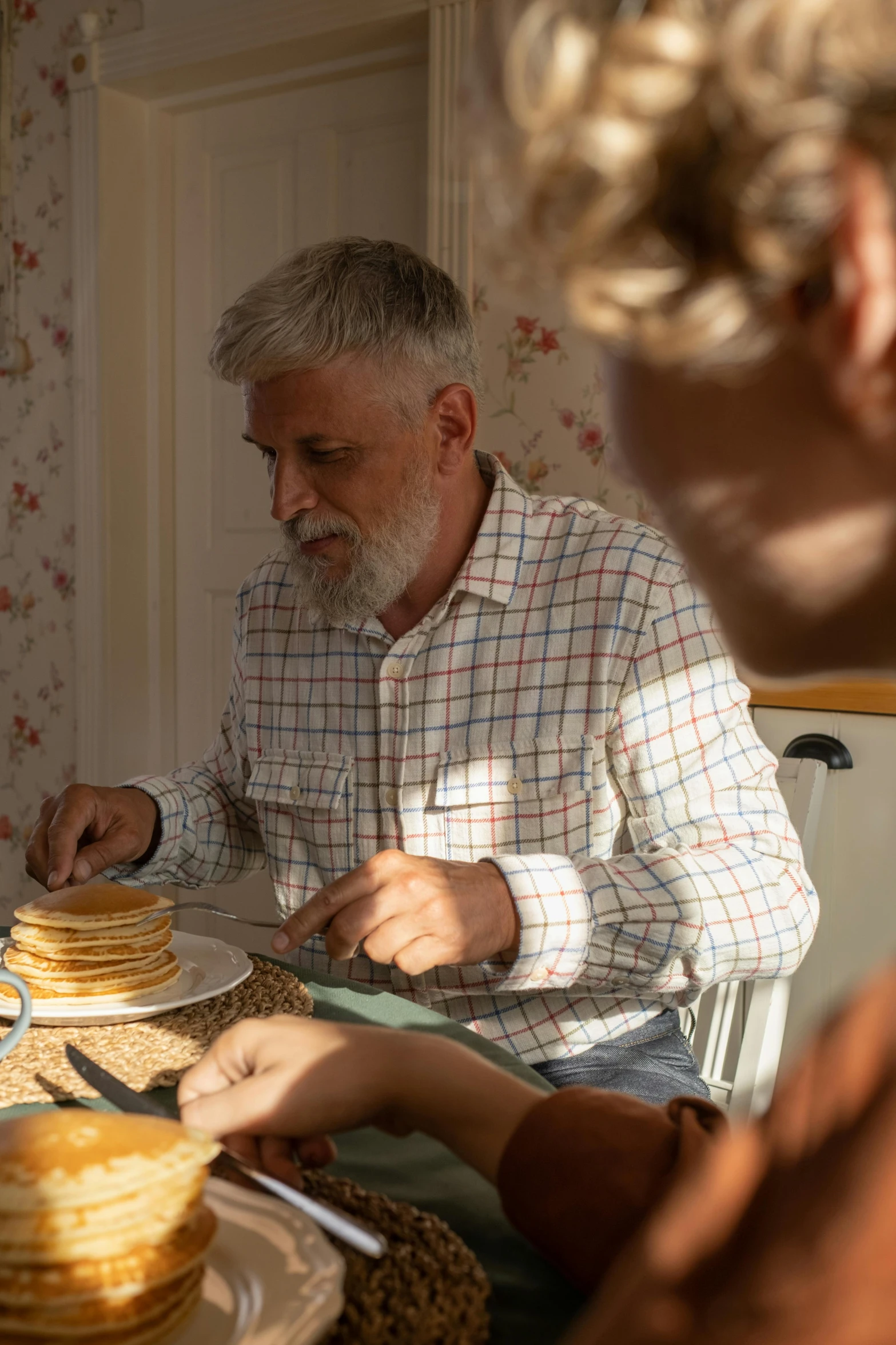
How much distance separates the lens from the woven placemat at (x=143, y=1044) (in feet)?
2.74

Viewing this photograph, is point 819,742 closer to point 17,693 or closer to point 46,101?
point 17,693

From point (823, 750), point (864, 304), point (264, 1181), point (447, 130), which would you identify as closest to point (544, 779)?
point (823, 750)

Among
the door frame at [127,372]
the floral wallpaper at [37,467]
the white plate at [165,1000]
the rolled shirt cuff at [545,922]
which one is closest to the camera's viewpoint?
the white plate at [165,1000]

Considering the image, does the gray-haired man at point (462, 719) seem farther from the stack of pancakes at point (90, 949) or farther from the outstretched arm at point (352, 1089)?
the outstretched arm at point (352, 1089)

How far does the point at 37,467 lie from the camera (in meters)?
3.32

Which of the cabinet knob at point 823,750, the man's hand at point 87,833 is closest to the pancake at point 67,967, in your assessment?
the man's hand at point 87,833

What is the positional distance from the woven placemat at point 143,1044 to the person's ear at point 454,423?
757mm

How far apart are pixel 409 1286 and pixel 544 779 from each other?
87cm

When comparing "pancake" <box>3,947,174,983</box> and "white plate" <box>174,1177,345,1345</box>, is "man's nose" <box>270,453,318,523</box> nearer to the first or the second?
"pancake" <box>3,947,174,983</box>

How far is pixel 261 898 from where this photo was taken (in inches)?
118

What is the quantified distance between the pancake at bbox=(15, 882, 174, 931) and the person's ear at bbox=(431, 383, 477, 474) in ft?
2.39

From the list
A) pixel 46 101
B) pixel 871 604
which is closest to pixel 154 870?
pixel 871 604

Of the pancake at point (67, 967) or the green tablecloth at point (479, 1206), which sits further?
the pancake at point (67, 967)

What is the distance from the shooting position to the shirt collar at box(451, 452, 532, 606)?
148 cm
